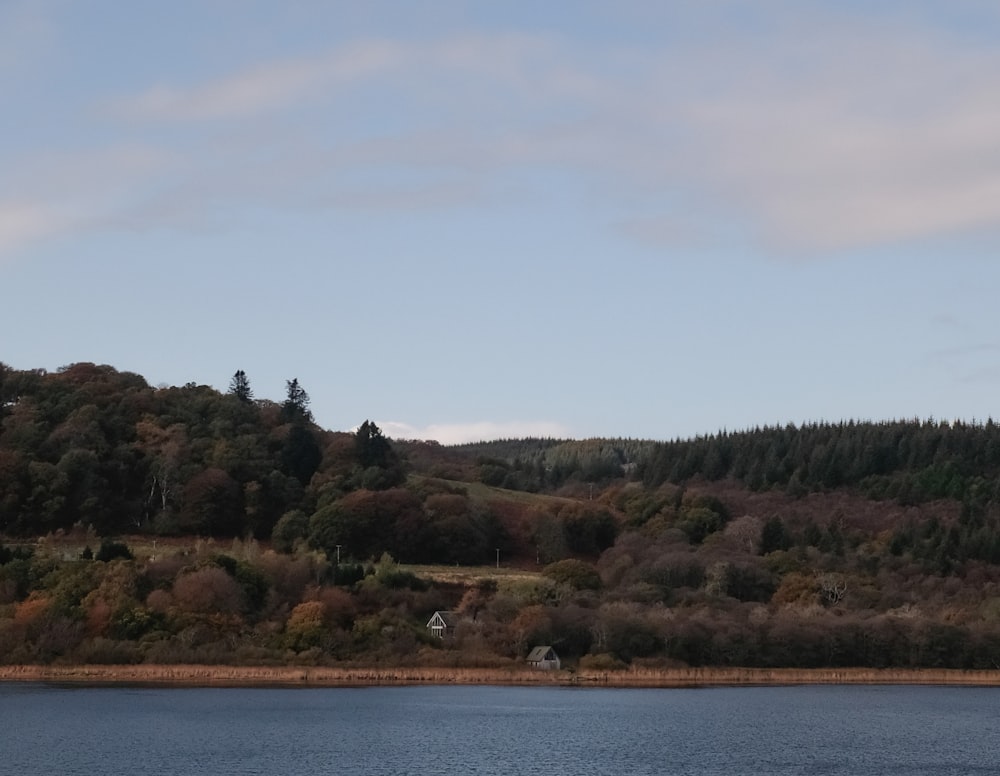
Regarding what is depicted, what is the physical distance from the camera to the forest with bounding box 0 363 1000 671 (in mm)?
95438

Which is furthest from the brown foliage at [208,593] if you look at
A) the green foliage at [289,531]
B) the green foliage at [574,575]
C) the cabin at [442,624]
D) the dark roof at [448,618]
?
the green foliage at [574,575]

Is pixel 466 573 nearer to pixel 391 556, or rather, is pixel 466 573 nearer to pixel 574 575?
pixel 391 556

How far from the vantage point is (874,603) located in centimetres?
11950

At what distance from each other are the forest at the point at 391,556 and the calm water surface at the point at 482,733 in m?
8.38

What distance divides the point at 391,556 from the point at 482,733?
57.0 meters

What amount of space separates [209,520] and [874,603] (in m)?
56.4

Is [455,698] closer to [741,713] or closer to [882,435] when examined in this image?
[741,713]

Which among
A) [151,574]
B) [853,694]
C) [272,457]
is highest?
[272,457]

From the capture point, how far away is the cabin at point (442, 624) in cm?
10231

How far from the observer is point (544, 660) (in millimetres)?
96000

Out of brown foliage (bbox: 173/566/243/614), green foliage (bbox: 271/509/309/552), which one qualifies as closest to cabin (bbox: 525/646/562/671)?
brown foliage (bbox: 173/566/243/614)

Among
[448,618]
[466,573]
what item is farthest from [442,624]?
[466,573]

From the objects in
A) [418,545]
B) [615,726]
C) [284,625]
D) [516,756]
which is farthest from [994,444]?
[516,756]

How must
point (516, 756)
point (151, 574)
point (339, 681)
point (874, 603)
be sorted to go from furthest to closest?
1. point (874, 603)
2. point (151, 574)
3. point (339, 681)
4. point (516, 756)
